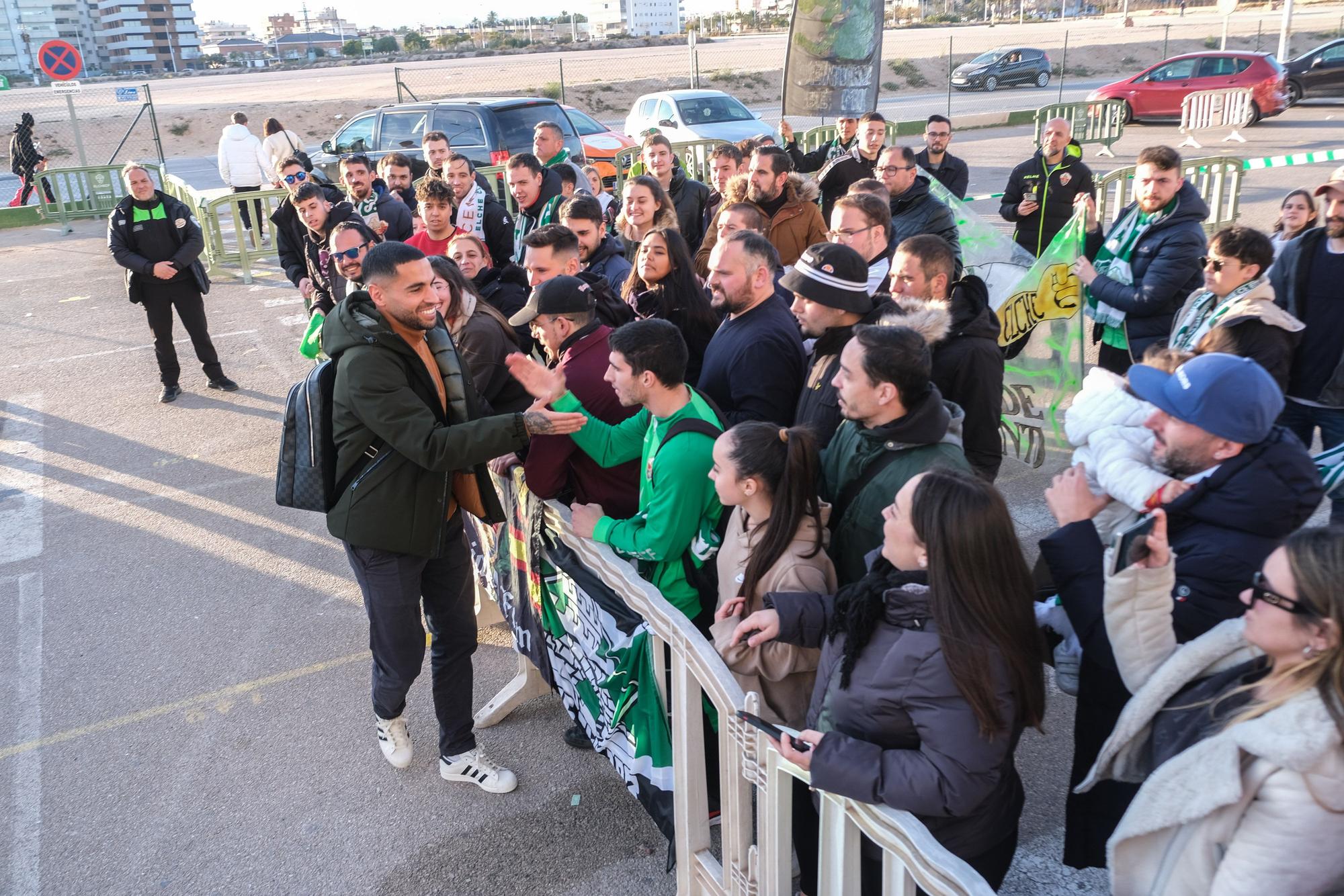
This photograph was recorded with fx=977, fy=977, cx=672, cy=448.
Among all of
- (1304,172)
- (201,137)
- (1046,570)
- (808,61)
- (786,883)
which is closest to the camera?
(786,883)

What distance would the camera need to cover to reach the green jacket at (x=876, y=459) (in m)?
2.90

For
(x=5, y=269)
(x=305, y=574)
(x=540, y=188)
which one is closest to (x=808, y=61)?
(x=540, y=188)

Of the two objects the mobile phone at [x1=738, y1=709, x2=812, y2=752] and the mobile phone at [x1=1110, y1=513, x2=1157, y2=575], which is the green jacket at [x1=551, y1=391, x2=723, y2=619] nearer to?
the mobile phone at [x1=738, y1=709, x2=812, y2=752]

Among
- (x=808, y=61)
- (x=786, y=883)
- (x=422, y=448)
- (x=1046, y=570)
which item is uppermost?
(x=808, y=61)

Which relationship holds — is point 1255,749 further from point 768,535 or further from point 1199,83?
point 1199,83

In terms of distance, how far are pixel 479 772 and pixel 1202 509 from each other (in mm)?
2791

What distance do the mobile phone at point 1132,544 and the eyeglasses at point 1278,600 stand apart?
0.34 metres

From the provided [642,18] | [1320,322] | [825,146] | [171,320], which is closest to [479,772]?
[1320,322]

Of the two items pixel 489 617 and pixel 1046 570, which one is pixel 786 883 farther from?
pixel 489 617

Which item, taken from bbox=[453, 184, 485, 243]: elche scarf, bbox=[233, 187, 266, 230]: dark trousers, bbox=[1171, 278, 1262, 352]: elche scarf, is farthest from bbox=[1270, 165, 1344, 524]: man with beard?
bbox=[233, 187, 266, 230]: dark trousers

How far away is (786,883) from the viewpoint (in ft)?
8.03

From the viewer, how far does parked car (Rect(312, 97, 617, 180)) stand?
550 inches

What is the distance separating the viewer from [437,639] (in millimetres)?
3965

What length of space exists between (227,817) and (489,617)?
5.37 ft
